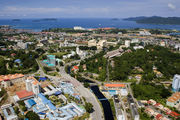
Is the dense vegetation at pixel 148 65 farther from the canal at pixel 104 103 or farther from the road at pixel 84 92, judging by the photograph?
the road at pixel 84 92

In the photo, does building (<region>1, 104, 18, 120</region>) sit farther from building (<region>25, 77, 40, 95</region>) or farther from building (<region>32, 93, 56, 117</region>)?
building (<region>25, 77, 40, 95</region>)

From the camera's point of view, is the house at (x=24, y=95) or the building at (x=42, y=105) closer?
the building at (x=42, y=105)

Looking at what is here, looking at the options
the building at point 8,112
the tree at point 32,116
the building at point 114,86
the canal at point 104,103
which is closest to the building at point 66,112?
the tree at point 32,116


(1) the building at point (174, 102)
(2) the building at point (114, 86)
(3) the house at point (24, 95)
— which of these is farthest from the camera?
(2) the building at point (114, 86)

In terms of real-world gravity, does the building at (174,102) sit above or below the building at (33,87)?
below

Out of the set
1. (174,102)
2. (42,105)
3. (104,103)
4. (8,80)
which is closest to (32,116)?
(42,105)

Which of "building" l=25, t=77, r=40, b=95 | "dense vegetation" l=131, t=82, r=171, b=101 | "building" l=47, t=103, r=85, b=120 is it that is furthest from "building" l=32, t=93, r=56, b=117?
"dense vegetation" l=131, t=82, r=171, b=101

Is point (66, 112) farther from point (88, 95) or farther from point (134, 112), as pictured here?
point (134, 112)
